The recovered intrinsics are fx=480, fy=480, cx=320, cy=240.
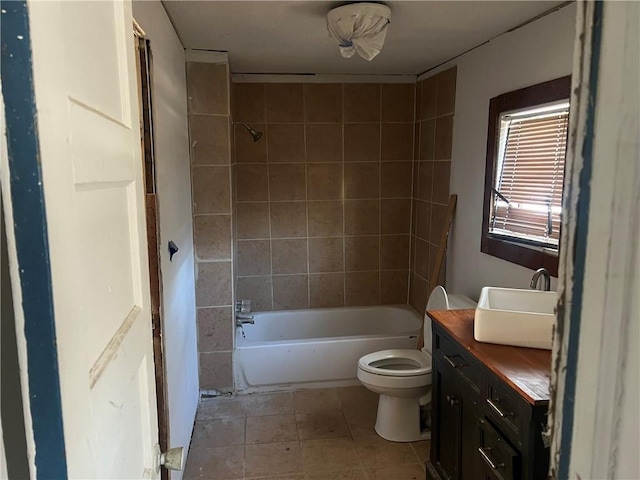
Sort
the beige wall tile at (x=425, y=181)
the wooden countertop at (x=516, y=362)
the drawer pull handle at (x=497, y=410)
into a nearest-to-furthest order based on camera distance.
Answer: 1. the wooden countertop at (x=516, y=362)
2. the drawer pull handle at (x=497, y=410)
3. the beige wall tile at (x=425, y=181)

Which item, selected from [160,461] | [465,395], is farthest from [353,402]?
[160,461]

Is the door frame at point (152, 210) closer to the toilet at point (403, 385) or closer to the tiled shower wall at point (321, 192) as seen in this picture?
the toilet at point (403, 385)

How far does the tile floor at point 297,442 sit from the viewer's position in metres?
2.46

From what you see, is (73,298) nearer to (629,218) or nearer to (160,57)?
(629,218)

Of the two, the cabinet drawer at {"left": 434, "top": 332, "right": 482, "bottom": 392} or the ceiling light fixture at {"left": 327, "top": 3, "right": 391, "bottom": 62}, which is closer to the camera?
the cabinet drawer at {"left": 434, "top": 332, "right": 482, "bottom": 392}

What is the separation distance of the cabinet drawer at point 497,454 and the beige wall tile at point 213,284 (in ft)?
6.08

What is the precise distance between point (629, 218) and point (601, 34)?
0.65 feet

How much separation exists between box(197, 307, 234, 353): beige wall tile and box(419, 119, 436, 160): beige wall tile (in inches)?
71.1

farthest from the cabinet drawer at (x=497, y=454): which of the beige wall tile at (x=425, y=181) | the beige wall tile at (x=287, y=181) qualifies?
the beige wall tile at (x=287, y=181)

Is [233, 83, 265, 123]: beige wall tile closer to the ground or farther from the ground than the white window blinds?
farther from the ground

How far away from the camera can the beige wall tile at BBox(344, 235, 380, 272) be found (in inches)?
154

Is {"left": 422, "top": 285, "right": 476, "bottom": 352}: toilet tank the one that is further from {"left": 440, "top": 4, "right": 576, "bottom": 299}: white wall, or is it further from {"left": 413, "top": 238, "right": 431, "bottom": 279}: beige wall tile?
{"left": 413, "top": 238, "right": 431, "bottom": 279}: beige wall tile

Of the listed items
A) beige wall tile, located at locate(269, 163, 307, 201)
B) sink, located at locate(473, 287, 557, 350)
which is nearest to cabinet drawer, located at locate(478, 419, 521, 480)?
sink, located at locate(473, 287, 557, 350)

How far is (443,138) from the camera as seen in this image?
3.24m
